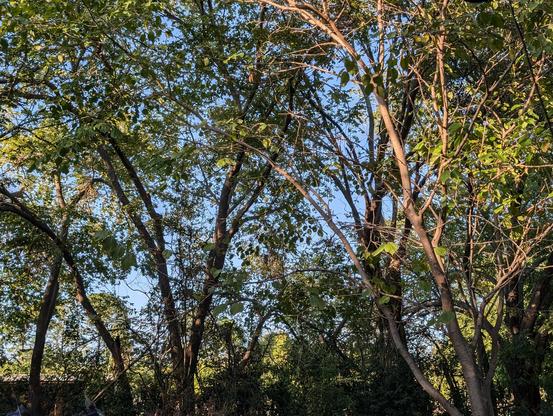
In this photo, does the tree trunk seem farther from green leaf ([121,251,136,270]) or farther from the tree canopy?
green leaf ([121,251,136,270])

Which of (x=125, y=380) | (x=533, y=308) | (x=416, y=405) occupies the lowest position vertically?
(x=416, y=405)

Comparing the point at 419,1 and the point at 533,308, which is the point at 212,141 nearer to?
the point at 419,1

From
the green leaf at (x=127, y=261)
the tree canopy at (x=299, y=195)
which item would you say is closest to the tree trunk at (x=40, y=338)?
the tree canopy at (x=299, y=195)

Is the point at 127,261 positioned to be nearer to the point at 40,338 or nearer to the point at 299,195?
the point at 299,195

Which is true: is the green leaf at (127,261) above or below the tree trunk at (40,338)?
below

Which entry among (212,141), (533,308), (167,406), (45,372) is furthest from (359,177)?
(45,372)

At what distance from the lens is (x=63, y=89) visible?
7.43 metres

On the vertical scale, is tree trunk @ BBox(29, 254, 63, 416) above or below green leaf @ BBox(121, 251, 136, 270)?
above

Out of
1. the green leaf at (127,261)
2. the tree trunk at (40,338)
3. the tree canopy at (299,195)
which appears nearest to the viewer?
the green leaf at (127,261)

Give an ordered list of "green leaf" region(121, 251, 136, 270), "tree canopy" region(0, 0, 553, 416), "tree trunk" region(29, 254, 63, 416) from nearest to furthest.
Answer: "green leaf" region(121, 251, 136, 270), "tree canopy" region(0, 0, 553, 416), "tree trunk" region(29, 254, 63, 416)

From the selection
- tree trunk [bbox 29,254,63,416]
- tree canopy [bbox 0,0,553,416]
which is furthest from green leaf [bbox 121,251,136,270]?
tree trunk [bbox 29,254,63,416]

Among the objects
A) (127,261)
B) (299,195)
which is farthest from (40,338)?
(127,261)

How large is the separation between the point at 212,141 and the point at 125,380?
4.30 m

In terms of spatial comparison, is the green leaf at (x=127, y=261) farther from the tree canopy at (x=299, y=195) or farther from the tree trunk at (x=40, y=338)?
the tree trunk at (x=40, y=338)
